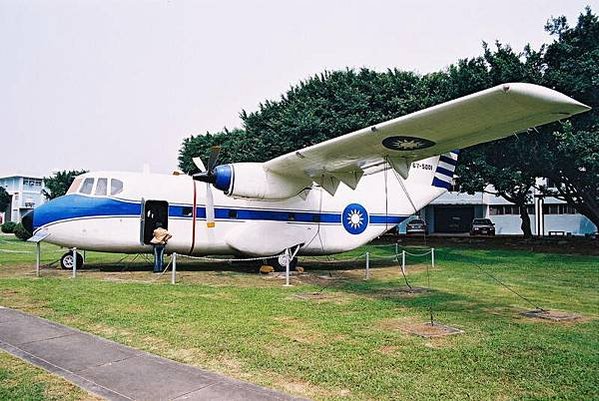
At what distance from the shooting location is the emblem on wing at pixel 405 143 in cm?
1104

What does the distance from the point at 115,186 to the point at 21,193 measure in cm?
8266

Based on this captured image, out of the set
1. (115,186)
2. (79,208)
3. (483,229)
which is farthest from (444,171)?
(483,229)

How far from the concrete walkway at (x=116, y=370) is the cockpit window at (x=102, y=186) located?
326 inches

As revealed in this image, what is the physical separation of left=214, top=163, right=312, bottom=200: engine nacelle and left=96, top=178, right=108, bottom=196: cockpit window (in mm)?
3756

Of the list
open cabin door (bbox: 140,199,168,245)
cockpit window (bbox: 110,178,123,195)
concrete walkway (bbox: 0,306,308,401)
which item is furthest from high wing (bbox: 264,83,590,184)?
concrete walkway (bbox: 0,306,308,401)

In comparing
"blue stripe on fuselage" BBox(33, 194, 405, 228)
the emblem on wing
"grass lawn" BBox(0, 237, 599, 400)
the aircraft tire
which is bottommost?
"grass lawn" BBox(0, 237, 599, 400)

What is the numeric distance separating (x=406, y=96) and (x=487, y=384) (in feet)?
72.5

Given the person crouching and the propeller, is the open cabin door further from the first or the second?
the propeller

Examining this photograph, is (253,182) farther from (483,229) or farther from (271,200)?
(483,229)

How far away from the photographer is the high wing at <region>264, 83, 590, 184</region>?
26.9 ft

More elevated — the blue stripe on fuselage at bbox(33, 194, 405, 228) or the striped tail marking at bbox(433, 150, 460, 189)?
the striped tail marking at bbox(433, 150, 460, 189)

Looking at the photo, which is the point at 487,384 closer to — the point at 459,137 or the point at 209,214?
the point at 459,137

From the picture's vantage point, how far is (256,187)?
14.6 meters

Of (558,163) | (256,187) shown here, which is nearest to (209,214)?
(256,187)
